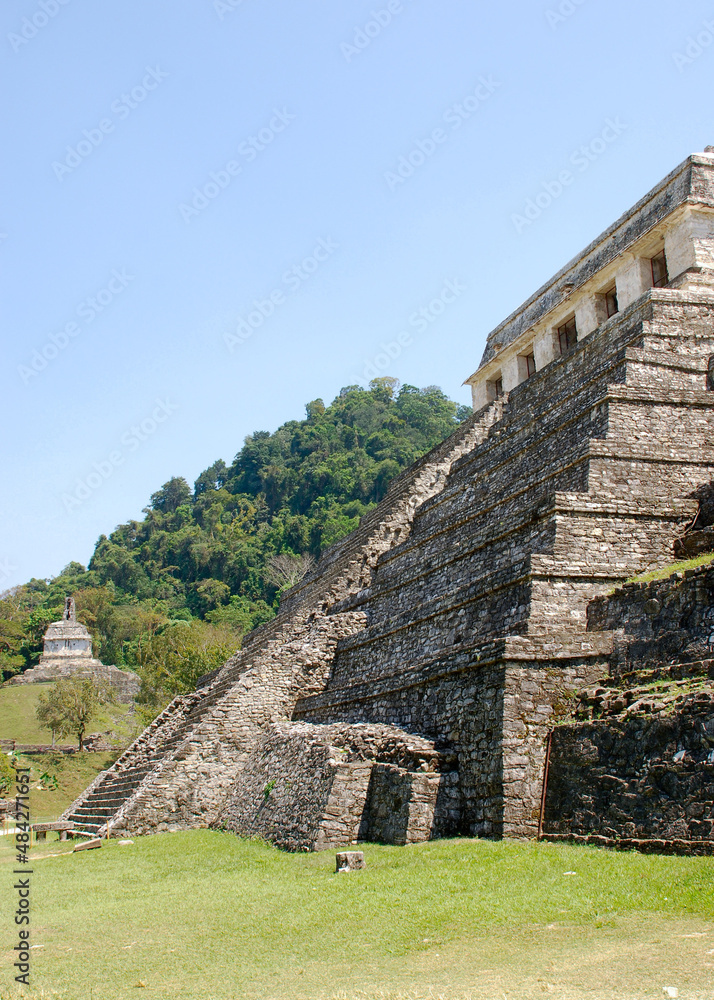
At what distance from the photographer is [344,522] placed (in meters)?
59.4

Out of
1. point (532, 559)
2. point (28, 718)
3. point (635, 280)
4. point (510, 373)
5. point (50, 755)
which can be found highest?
point (635, 280)

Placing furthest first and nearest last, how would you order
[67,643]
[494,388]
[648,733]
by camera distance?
[67,643], [494,388], [648,733]

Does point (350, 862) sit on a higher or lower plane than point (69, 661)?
lower

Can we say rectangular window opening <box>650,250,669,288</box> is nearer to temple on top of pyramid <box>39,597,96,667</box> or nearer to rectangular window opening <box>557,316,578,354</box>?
rectangular window opening <box>557,316,578,354</box>

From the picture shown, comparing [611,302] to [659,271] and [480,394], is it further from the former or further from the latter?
[480,394]

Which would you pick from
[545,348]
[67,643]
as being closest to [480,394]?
[545,348]

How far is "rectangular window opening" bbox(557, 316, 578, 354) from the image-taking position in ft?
66.3

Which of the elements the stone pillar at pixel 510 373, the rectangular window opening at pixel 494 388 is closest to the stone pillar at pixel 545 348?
the stone pillar at pixel 510 373

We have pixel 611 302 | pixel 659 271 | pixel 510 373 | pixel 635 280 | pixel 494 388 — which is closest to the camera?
pixel 659 271

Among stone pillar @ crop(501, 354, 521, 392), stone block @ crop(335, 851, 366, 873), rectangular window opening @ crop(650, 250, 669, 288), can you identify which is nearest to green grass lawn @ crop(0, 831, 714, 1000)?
stone block @ crop(335, 851, 366, 873)

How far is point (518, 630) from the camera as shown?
10094 mm

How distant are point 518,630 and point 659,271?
414 inches

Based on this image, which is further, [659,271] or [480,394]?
[480,394]

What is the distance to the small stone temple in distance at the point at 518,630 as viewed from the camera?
27.8 ft
